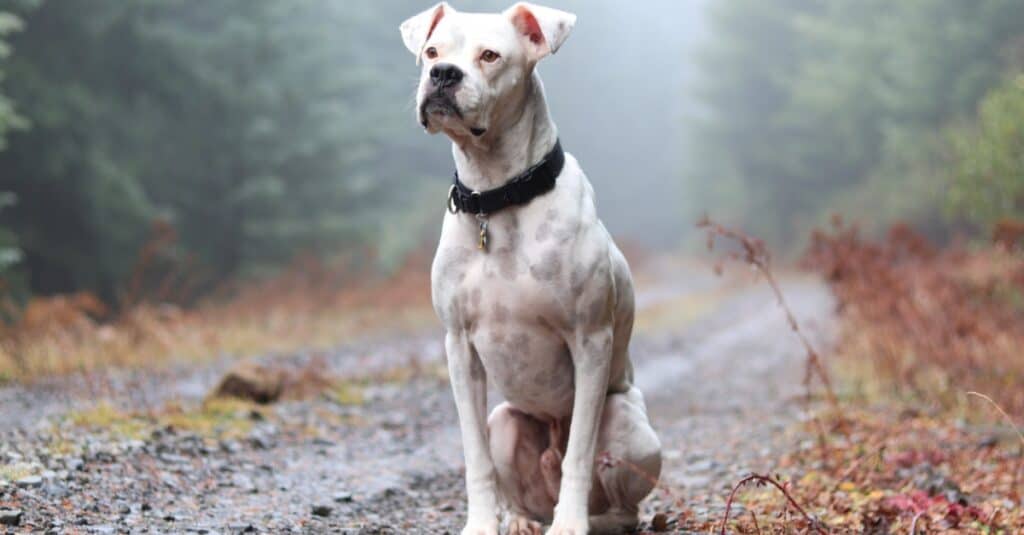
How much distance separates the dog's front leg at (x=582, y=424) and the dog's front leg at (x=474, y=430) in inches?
10.8

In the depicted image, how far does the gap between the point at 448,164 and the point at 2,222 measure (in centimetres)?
2102

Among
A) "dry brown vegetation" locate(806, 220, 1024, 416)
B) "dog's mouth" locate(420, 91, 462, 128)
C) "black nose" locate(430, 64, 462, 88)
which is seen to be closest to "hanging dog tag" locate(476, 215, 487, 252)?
"dog's mouth" locate(420, 91, 462, 128)

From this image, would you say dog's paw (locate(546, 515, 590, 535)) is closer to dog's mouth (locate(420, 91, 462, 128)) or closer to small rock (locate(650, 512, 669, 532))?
small rock (locate(650, 512, 669, 532))

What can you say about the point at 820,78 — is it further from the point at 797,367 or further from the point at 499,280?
the point at 499,280

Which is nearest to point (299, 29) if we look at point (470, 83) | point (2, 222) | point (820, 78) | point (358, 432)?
point (2, 222)

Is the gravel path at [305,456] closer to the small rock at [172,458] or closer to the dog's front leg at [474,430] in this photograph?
the small rock at [172,458]

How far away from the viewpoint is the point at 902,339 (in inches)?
342

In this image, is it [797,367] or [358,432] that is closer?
[358,432]

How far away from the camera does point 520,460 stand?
414 centimetres

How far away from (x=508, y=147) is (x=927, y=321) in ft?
18.7

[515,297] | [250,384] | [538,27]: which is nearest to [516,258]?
[515,297]

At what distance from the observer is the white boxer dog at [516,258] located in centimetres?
354

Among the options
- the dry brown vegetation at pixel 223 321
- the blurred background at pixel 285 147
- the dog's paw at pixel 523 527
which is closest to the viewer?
the dog's paw at pixel 523 527

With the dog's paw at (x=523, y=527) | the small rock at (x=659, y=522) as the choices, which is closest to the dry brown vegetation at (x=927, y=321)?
the small rock at (x=659, y=522)
